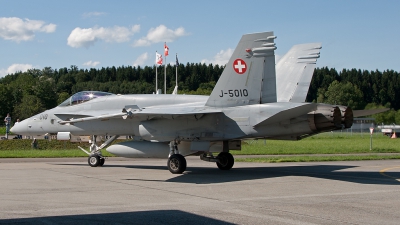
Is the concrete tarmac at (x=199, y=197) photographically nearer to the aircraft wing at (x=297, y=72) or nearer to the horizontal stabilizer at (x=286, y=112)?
the horizontal stabilizer at (x=286, y=112)

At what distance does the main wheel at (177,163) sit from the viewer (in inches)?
594

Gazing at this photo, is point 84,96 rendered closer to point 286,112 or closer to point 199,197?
point 286,112

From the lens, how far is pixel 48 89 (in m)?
115

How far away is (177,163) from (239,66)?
3689mm

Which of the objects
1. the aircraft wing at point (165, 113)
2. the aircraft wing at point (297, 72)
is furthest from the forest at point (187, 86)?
the aircraft wing at point (165, 113)

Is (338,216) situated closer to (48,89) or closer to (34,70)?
(48,89)

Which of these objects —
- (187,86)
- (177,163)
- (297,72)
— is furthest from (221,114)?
(187,86)

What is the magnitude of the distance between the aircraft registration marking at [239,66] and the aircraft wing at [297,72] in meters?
3.49

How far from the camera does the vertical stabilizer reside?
13.7 meters

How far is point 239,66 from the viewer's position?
46.1 feet

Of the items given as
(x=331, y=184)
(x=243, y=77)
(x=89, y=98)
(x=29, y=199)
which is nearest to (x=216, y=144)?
(x=243, y=77)

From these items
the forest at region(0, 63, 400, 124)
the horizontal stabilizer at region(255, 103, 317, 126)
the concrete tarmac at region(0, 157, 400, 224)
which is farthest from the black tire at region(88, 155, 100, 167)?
the forest at region(0, 63, 400, 124)

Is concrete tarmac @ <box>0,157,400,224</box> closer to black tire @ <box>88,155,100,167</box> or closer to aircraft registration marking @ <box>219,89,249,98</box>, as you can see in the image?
black tire @ <box>88,155,100,167</box>

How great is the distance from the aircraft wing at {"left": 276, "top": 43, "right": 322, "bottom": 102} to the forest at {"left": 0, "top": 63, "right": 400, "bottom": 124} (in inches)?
2675
